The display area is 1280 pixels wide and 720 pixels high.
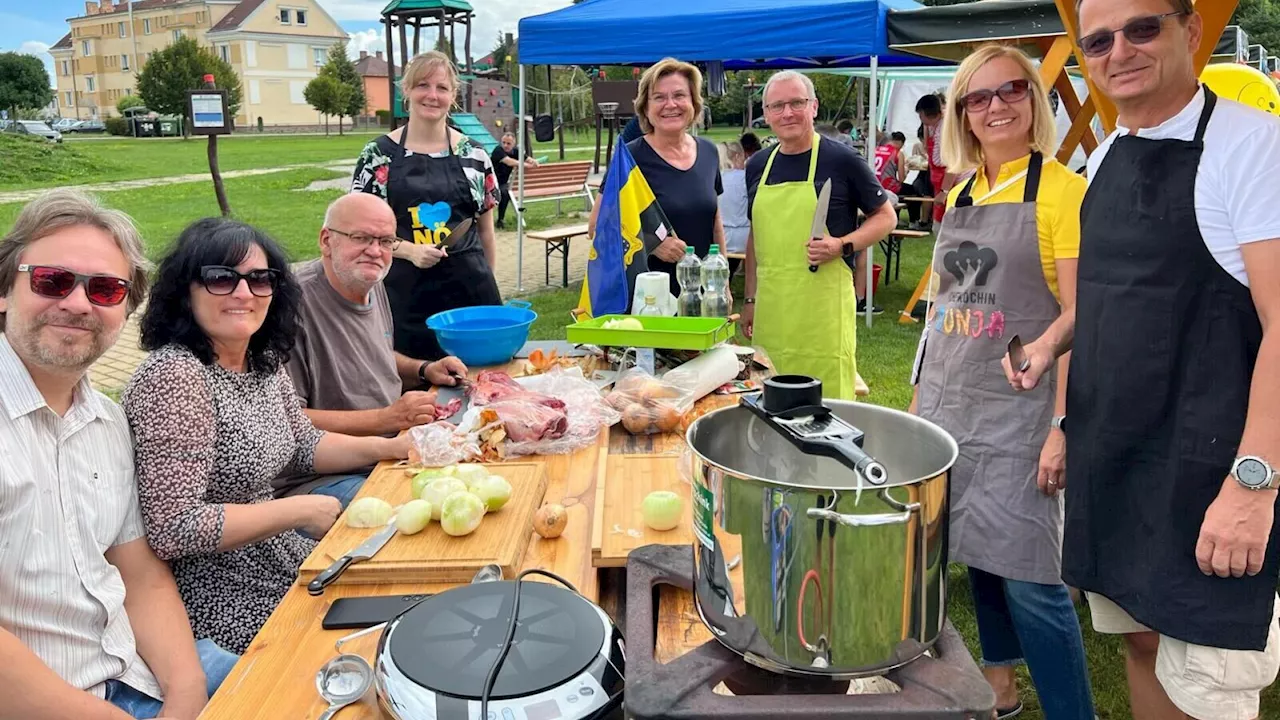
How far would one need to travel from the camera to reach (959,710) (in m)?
0.96

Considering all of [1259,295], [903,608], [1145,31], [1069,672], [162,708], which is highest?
[1145,31]

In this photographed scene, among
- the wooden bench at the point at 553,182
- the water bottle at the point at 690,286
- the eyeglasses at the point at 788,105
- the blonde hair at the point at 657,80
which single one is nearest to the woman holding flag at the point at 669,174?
the blonde hair at the point at 657,80

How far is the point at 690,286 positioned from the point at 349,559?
6.89 ft

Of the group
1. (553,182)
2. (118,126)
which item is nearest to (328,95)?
(118,126)

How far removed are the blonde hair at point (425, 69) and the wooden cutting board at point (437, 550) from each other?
2.52m

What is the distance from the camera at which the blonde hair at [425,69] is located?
383 centimetres

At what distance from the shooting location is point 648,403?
2545mm

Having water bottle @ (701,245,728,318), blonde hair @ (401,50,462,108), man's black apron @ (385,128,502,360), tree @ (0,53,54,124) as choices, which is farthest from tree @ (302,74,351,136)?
water bottle @ (701,245,728,318)

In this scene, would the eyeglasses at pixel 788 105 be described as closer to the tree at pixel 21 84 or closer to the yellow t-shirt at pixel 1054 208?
the yellow t-shirt at pixel 1054 208

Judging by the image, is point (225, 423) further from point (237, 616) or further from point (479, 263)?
point (479, 263)

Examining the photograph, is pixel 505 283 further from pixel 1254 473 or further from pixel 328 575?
pixel 1254 473

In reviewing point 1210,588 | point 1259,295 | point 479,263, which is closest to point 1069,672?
point 1210,588

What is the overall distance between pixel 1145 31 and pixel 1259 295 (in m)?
0.55

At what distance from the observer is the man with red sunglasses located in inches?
58.4
